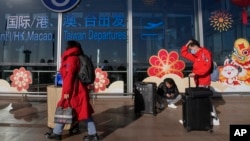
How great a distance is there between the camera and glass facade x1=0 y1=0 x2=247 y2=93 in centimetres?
1138

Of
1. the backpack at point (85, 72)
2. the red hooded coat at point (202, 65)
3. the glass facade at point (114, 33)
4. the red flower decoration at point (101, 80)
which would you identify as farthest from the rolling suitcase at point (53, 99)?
the glass facade at point (114, 33)

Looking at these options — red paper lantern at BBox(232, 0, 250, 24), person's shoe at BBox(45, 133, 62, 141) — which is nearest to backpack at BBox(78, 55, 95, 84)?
person's shoe at BBox(45, 133, 62, 141)

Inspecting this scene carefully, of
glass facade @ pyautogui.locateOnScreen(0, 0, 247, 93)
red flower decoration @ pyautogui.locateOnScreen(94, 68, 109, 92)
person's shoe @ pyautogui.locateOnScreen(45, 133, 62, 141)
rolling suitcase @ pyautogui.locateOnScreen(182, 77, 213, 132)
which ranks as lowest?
person's shoe @ pyautogui.locateOnScreen(45, 133, 62, 141)

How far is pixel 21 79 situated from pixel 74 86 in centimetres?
630

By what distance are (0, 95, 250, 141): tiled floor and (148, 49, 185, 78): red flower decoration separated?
127cm

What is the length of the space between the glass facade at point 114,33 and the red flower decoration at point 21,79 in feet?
0.63

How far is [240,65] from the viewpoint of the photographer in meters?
11.2

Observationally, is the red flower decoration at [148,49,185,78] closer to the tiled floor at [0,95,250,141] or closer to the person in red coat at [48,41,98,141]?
the tiled floor at [0,95,250,141]

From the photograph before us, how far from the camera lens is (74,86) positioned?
18.6 feet

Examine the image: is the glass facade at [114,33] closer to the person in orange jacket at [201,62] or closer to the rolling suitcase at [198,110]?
the person in orange jacket at [201,62]

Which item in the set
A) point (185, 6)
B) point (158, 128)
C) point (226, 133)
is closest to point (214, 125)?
point (226, 133)

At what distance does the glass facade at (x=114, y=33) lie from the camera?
37.3ft

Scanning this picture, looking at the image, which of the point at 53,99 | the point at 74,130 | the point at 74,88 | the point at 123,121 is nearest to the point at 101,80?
the point at 123,121

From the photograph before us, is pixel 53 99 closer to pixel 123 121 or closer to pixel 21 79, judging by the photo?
pixel 123 121
